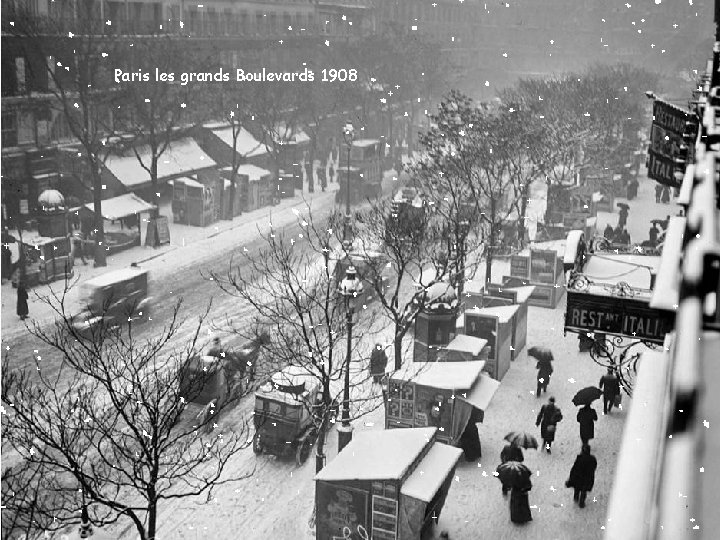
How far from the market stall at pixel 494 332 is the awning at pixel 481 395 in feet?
9.78

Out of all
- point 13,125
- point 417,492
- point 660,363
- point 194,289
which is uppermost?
point 660,363

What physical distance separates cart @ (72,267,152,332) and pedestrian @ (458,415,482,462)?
35.8 feet

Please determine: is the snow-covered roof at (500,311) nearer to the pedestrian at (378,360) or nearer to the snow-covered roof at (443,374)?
the pedestrian at (378,360)

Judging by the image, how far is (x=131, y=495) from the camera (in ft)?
52.6

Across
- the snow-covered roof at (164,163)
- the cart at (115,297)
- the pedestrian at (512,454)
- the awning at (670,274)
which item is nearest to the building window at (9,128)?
the snow-covered roof at (164,163)

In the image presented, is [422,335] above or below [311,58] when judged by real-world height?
below

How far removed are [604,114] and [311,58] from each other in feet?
75.6

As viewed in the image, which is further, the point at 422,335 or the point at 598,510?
the point at 422,335

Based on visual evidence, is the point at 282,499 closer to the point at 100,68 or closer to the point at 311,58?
the point at 100,68

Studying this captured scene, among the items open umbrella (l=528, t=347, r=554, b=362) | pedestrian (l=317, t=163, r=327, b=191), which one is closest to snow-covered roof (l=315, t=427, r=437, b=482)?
open umbrella (l=528, t=347, r=554, b=362)

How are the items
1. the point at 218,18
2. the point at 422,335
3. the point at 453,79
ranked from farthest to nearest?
the point at 453,79 → the point at 218,18 → the point at 422,335

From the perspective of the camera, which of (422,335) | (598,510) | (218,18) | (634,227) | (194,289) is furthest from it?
(218,18)

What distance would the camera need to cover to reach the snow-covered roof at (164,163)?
40406 mm

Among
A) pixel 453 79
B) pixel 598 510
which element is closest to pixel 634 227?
pixel 598 510
